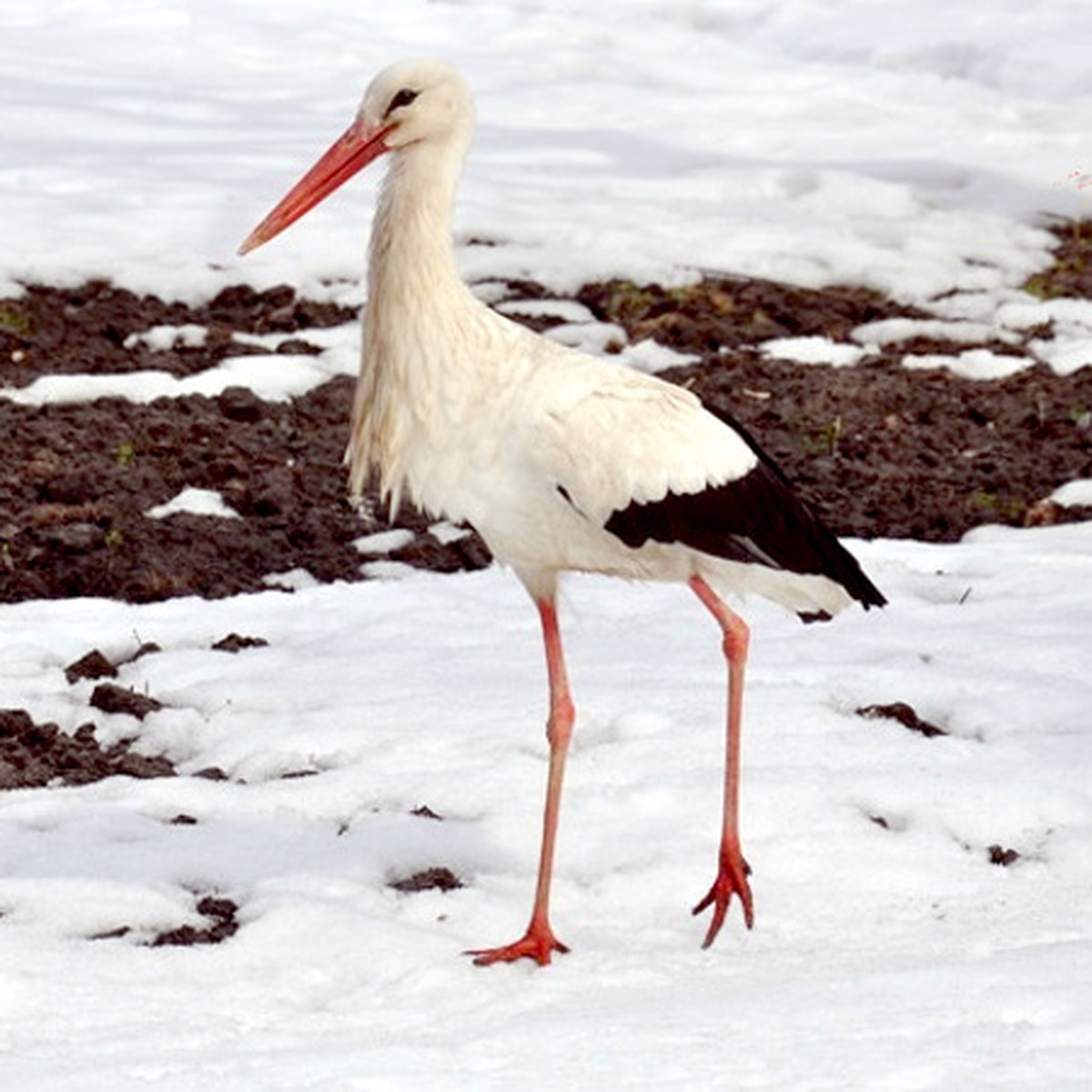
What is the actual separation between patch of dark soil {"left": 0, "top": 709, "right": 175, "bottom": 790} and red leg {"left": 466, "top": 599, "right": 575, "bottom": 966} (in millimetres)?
1149

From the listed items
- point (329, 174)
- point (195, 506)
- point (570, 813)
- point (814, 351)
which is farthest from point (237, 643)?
point (814, 351)

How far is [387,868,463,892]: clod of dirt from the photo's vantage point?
5730 millimetres

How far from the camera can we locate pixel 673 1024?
4711 mm

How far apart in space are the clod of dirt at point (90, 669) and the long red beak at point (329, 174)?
5.80 feet

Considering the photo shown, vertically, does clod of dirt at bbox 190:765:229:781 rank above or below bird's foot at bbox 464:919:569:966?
below

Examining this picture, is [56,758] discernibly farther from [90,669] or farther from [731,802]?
[731,802]

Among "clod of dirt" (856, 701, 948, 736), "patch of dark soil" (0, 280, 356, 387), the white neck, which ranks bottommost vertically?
"clod of dirt" (856, 701, 948, 736)

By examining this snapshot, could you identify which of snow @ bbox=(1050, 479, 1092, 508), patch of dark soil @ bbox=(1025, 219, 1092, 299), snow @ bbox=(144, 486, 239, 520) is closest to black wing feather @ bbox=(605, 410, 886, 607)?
snow @ bbox=(144, 486, 239, 520)

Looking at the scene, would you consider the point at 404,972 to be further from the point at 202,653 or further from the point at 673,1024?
the point at 202,653

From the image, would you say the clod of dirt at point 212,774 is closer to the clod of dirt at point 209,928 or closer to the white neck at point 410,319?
the clod of dirt at point 209,928

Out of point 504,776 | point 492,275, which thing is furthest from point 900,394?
point 504,776

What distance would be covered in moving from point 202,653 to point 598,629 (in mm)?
1150

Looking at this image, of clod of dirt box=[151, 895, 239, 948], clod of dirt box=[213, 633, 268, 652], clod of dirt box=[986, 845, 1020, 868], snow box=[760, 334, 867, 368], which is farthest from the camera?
snow box=[760, 334, 867, 368]

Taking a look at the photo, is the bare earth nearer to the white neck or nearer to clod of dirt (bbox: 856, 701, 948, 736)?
the white neck
